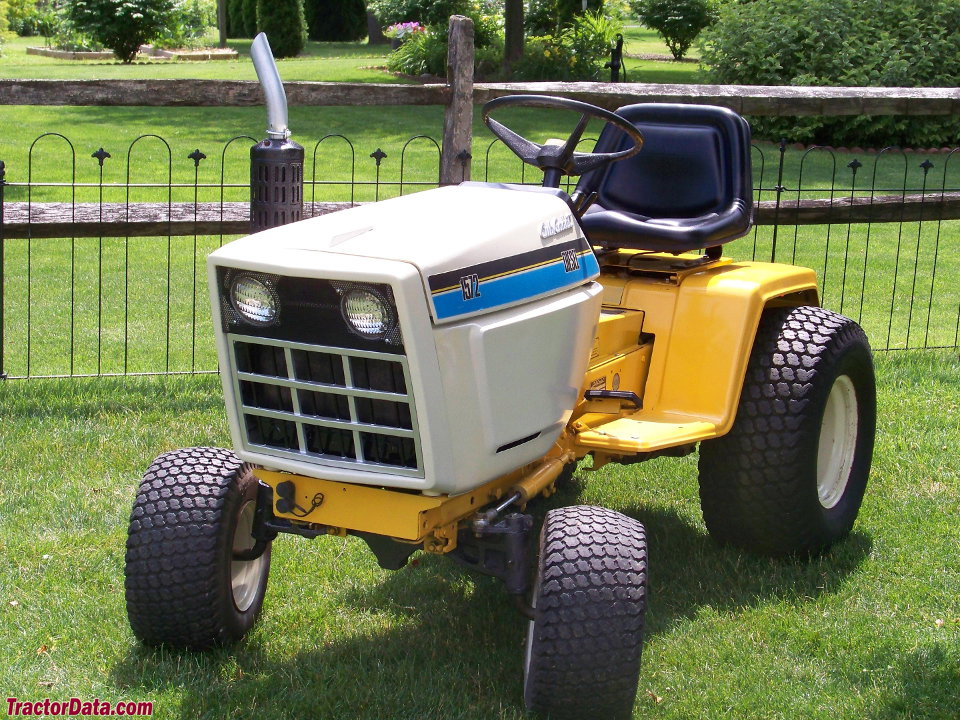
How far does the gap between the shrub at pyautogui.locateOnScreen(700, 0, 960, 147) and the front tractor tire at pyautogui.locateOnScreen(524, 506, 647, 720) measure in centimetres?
1171

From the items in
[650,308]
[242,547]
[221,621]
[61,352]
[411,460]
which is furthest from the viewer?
[61,352]

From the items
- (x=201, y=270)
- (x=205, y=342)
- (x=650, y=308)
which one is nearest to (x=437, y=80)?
(x=201, y=270)

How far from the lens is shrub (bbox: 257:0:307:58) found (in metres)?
26.8

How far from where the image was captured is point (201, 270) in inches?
357

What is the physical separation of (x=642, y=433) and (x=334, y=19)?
102 feet

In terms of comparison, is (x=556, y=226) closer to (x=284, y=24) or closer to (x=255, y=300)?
(x=255, y=300)

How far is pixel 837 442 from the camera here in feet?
14.8

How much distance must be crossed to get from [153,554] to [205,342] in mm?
3982

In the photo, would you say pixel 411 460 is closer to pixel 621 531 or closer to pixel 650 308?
pixel 621 531

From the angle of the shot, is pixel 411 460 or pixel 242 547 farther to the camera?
pixel 242 547

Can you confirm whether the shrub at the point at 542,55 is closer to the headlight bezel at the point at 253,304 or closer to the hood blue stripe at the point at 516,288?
the hood blue stripe at the point at 516,288

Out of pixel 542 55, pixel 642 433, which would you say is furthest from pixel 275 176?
pixel 542 55

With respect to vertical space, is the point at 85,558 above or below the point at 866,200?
below

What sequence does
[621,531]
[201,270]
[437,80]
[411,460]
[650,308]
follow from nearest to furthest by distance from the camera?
[411,460], [621,531], [650,308], [201,270], [437,80]
